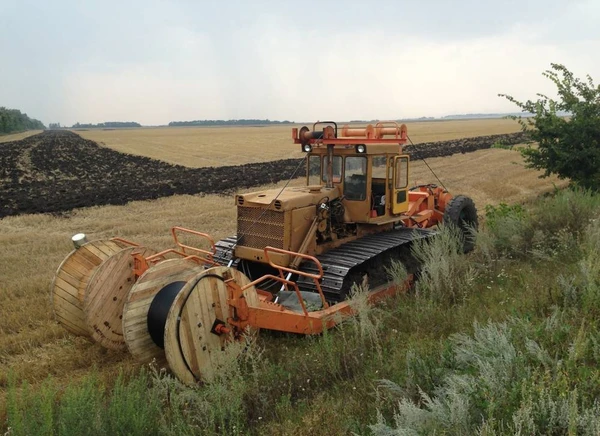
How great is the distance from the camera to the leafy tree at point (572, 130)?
12.3 m

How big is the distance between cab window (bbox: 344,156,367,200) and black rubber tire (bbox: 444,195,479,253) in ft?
7.86

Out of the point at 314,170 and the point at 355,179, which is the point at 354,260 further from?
the point at 314,170

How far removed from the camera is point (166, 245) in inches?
469

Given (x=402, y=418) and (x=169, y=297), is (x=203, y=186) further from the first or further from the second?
(x=402, y=418)

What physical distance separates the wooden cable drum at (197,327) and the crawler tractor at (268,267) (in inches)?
0.4

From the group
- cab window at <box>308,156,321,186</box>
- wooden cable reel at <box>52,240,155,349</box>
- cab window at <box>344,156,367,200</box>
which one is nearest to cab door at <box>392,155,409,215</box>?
cab window at <box>344,156,367,200</box>

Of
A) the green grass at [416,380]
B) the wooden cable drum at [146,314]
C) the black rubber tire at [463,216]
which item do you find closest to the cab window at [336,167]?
the green grass at [416,380]

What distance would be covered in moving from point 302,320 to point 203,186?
55.4 ft

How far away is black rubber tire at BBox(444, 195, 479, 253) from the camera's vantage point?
382 inches

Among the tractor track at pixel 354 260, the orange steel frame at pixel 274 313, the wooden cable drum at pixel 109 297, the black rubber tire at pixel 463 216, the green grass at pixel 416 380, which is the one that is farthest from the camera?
the black rubber tire at pixel 463 216

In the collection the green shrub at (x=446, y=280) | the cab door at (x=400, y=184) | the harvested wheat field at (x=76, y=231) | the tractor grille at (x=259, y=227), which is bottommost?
the harvested wheat field at (x=76, y=231)

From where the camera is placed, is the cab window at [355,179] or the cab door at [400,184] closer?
the cab window at [355,179]

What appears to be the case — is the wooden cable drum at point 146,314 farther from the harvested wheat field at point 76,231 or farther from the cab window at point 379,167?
the cab window at point 379,167

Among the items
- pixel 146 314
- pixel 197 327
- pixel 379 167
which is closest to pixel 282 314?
pixel 197 327
